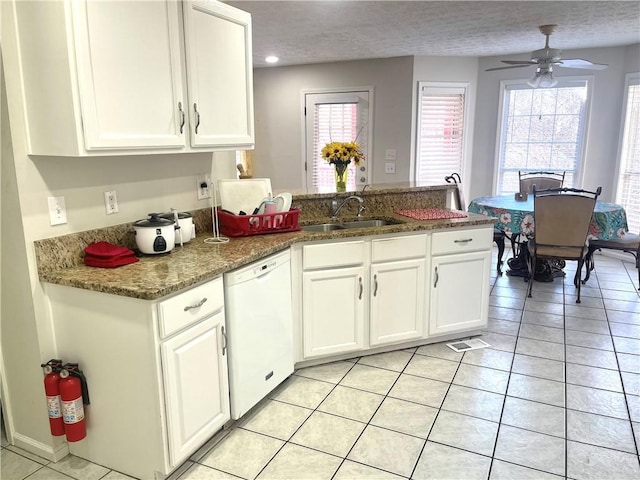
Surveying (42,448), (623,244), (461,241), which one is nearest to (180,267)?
(42,448)

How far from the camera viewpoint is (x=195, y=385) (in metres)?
2.00

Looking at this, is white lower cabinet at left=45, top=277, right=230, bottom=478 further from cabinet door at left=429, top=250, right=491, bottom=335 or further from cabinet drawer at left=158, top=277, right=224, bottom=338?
cabinet door at left=429, top=250, right=491, bottom=335

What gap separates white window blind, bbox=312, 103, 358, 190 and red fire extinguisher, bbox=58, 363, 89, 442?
4.32m

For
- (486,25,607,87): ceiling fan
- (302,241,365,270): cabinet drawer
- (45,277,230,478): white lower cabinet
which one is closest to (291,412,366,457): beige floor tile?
(45,277,230,478): white lower cabinet

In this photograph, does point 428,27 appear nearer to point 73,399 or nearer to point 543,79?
point 543,79

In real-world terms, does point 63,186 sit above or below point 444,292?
above

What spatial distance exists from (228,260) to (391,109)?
166 inches

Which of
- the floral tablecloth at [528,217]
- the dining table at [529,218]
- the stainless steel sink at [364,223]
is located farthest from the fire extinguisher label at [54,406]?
the floral tablecloth at [528,217]

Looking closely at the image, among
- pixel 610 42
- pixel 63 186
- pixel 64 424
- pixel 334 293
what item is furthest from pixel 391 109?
pixel 64 424

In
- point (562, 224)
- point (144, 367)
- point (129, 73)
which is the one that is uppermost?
point (129, 73)

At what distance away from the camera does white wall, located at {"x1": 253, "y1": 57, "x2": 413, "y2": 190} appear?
5.75 meters

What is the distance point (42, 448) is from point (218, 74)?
1928 mm

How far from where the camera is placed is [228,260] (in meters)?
2.17

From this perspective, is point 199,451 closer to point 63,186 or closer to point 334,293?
point 334,293
